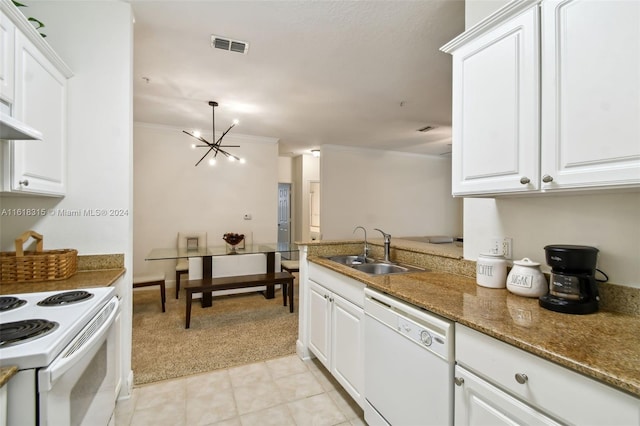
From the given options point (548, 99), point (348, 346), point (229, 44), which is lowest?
point (348, 346)

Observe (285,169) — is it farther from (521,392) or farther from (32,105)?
(521,392)

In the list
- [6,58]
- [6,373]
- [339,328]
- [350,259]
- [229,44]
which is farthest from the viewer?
[350,259]

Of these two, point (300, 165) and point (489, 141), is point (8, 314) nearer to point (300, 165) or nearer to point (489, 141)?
point (489, 141)

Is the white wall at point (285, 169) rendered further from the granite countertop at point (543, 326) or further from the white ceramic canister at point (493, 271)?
the white ceramic canister at point (493, 271)

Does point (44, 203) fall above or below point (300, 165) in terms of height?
below

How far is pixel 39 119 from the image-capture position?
165 centimetres

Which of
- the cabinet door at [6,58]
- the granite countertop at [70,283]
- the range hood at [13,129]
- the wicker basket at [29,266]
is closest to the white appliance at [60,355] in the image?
the granite countertop at [70,283]

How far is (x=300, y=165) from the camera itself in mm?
7070

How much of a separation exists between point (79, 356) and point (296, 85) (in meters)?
2.94

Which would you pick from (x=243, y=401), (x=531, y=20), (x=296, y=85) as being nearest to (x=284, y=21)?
(x=296, y=85)

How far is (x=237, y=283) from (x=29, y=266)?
190 centimetres

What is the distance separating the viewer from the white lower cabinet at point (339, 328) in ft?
5.88

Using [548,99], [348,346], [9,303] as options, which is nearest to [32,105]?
[9,303]

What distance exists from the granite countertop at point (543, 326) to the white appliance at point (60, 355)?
1.31 meters
